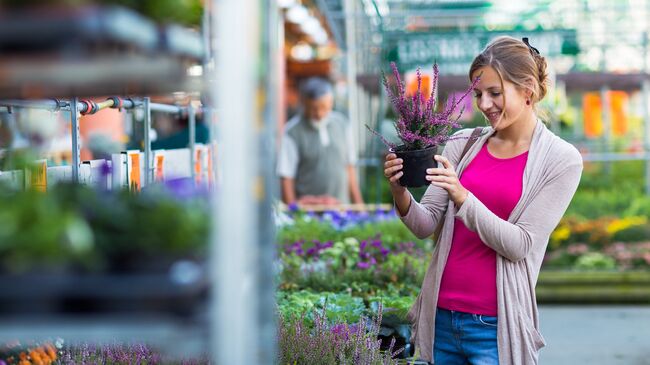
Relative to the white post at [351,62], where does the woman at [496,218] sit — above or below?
below

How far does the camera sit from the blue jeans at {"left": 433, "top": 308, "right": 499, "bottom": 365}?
2.94 metres

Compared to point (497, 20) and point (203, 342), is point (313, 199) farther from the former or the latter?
point (203, 342)

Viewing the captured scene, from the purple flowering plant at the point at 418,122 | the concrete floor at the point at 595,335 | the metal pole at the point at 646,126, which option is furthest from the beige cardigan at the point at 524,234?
the metal pole at the point at 646,126

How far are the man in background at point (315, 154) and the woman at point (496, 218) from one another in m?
4.35

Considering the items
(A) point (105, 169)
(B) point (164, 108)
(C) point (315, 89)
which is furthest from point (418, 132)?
(C) point (315, 89)

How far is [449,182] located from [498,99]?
32 centimetres

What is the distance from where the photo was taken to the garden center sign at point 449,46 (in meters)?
8.75

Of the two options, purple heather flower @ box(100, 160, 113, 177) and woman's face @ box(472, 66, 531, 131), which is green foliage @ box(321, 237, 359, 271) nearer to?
purple heather flower @ box(100, 160, 113, 177)

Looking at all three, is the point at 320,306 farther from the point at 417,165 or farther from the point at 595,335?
the point at 595,335

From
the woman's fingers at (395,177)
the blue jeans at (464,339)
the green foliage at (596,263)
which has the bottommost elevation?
the green foliage at (596,263)

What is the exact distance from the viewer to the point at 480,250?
301 centimetres

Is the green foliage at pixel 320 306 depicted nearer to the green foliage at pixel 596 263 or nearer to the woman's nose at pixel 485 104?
the woman's nose at pixel 485 104

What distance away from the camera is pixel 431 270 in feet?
10.1

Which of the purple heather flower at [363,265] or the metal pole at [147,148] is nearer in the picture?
the metal pole at [147,148]
